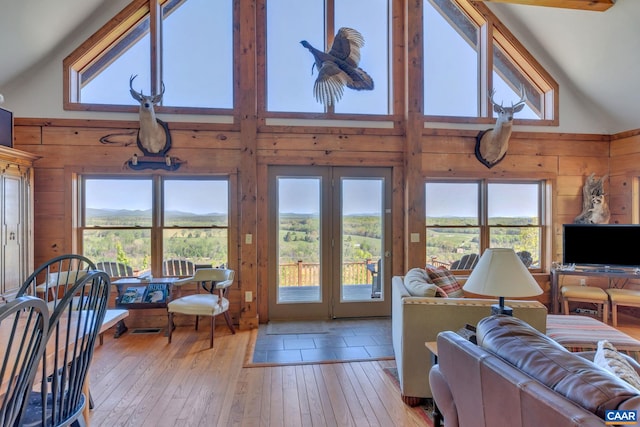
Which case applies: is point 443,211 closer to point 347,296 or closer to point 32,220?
point 347,296

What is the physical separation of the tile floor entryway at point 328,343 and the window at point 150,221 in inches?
51.4

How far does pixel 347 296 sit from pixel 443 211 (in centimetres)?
182

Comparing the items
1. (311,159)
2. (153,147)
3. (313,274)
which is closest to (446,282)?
(313,274)

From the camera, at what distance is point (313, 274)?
4.39m

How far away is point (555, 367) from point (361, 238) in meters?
3.36

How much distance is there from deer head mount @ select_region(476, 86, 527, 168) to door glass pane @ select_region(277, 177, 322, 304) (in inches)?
91.1

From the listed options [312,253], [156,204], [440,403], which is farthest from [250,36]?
[440,403]

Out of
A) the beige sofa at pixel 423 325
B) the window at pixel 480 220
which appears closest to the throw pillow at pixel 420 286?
the beige sofa at pixel 423 325

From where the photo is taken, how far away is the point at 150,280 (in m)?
3.90

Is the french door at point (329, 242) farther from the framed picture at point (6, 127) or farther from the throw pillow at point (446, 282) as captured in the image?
the framed picture at point (6, 127)

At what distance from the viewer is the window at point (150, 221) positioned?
4.10m

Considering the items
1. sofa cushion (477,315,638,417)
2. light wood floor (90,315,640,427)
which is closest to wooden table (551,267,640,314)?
light wood floor (90,315,640,427)

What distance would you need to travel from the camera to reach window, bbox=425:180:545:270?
457cm

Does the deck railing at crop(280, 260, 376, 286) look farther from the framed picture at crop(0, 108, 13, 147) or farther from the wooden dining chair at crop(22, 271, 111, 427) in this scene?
the framed picture at crop(0, 108, 13, 147)
